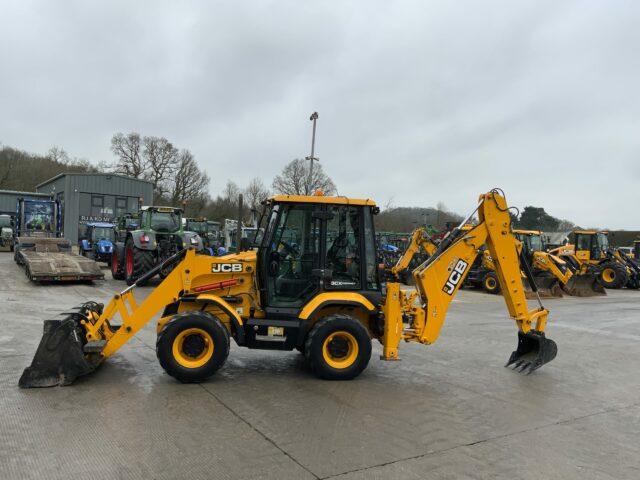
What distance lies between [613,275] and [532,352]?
18.0 m

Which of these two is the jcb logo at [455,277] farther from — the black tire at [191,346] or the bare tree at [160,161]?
the bare tree at [160,161]

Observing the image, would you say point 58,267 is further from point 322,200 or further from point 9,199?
point 9,199

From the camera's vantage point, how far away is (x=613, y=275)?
22.2 meters

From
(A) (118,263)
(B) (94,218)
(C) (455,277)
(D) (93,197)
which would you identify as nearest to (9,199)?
(D) (93,197)

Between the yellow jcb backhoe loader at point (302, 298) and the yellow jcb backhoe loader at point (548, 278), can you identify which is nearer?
the yellow jcb backhoe loader at point (302, 298)

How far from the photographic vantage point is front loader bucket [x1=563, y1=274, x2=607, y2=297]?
1875 centimetres

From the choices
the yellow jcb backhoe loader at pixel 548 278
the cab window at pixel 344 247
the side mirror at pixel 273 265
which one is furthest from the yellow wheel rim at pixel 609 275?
the side mirror at pixel 273 265

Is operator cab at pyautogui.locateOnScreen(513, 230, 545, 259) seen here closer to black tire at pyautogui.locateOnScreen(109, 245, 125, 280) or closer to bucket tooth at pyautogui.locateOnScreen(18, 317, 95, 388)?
black tire at pyautogui.locateOnScreen(109, 245, 125, 280)

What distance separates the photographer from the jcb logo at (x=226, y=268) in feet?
20.3

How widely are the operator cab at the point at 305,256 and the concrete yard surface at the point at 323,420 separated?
104 cm

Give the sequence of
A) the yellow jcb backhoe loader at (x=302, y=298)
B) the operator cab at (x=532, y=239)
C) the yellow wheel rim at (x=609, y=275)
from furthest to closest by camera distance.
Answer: the yellow wheel rim at (x=609, y=275) < the operator cab at (x=532, y=239) < the yellow jcb backhoe loader at (x=302, y=298)

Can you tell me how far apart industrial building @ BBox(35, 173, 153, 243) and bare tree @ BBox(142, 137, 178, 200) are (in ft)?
41.8

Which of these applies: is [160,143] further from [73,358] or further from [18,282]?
[73,358]

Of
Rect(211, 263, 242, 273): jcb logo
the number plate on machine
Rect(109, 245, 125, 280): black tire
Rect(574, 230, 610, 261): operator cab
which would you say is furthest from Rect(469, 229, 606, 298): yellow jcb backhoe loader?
Rect(211, 263, 242, 273): jcb logo
